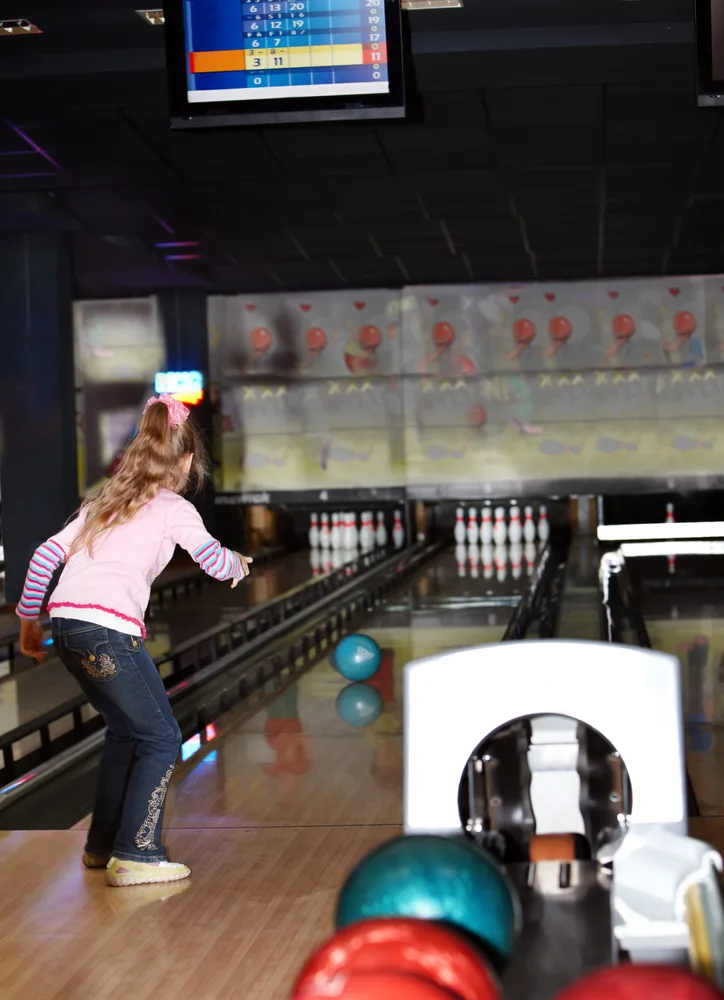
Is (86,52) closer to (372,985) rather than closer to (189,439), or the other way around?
(189,439)

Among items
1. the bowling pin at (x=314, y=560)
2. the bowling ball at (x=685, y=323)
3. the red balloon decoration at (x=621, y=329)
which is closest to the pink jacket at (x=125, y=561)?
the bowling pin at (x=314, y=560)

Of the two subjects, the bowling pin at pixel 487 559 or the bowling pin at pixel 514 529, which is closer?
the bowling pin at pixel 487 559

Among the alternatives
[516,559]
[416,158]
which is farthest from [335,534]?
[416,158]

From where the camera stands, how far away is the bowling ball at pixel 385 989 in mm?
1101

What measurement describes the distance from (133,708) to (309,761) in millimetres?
1498

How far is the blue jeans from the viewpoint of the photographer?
2.94 meters

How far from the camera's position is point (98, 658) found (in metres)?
2.94

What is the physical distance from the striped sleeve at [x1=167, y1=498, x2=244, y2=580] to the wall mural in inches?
374

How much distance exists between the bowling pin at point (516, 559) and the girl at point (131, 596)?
7007 mm

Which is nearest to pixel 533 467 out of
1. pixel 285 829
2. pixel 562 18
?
pixel 562 18

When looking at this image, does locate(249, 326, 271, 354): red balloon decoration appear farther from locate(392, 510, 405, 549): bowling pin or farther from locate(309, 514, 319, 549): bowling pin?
locate(392, 510, 405, 549): bowling pin

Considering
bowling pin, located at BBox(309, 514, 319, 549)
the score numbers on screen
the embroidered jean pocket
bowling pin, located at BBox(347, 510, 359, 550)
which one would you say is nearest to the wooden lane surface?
the embroidered jean pocket

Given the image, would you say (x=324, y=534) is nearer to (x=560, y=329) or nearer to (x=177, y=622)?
(x=560, y=329)

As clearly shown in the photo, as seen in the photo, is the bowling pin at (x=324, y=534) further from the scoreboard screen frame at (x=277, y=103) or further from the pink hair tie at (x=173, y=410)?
the pink hair tie at (x=173, y=410)
